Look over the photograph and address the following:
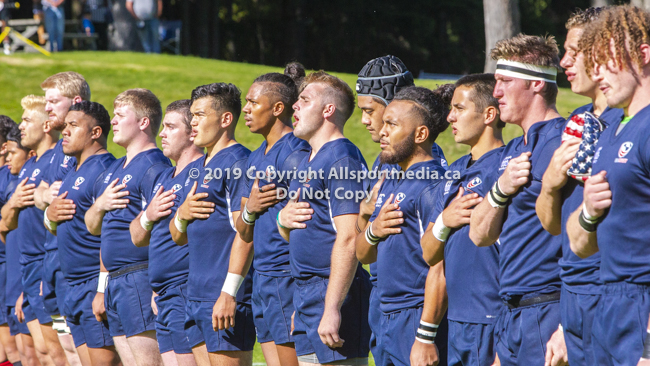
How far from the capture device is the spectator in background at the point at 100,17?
2703 cm

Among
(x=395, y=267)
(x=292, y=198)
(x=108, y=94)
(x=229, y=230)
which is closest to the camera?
(x=395, y=267)

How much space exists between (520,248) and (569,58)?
903 mm

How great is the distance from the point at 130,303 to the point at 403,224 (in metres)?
2.45

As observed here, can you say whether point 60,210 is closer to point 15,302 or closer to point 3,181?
point 15,302

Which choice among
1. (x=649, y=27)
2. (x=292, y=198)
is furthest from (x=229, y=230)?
(x=649, y=27)

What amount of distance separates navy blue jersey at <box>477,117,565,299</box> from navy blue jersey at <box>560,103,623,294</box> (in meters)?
0.25

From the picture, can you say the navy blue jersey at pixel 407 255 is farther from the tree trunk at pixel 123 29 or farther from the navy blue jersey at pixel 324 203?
the tree trunk at pixel 123 29

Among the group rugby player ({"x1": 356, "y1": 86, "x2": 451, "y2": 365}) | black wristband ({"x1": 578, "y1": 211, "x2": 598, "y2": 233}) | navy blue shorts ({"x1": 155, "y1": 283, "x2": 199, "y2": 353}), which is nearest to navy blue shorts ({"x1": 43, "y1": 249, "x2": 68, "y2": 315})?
navy blue shorts ({"x1": 155, "y1": 283, "x2": 199, "y2": 353})

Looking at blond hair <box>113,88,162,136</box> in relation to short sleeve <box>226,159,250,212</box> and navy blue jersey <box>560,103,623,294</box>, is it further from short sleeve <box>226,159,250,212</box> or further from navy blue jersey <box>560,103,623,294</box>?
navy blue jersey <box>560,103,623,294</box>

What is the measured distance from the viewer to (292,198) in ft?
15.2

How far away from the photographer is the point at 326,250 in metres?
4.52

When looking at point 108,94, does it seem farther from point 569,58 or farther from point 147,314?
point 569,58

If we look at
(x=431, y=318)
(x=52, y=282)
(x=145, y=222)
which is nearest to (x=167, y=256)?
(x=145, y=222)

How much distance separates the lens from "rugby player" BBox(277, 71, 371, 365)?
4.34 m
